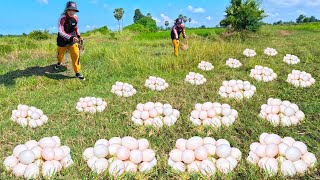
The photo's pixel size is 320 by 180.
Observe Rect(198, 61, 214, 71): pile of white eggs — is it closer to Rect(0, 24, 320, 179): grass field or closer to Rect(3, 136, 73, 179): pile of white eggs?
Rect(0, 24, 320, 179): grass field

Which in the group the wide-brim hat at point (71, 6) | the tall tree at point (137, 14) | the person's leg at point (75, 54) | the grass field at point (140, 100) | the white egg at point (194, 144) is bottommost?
the grass field at point (140, 100)

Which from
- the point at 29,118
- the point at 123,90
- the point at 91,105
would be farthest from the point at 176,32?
the point at 29,118

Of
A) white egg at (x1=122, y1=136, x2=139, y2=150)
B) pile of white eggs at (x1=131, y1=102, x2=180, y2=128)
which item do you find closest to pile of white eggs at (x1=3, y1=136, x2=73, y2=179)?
white egg at (x1=122, y1=136, x2=139, y2=150)

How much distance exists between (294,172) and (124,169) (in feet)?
5.26

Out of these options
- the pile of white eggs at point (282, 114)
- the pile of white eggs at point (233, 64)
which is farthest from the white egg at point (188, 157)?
the pile of white eggs at point (233, 64)

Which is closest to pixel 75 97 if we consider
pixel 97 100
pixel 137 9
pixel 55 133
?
pixel 97 100

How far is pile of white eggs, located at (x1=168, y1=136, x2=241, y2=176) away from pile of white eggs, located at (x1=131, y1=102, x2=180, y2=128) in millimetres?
1354

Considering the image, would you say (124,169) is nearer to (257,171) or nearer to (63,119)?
(257,171)

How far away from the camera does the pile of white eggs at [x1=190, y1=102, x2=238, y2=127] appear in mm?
4609

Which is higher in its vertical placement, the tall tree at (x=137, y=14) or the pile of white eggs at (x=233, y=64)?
the tall tree at (x=137, y=14)

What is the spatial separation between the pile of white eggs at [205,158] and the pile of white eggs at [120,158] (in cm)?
27

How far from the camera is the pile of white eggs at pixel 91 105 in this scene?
19.6ft

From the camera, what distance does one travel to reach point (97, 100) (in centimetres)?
615

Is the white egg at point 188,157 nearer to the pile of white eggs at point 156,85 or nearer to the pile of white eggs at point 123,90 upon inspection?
the pile of white eggs at point 123,90
